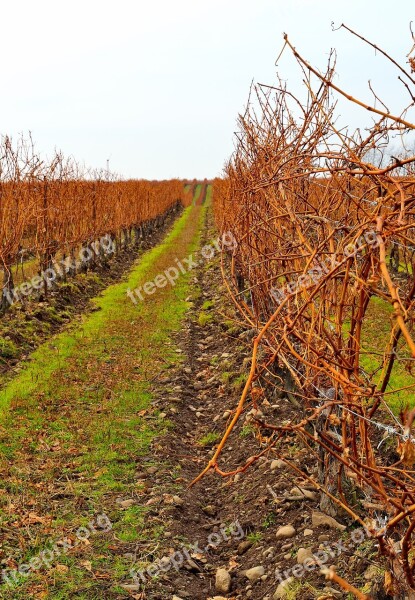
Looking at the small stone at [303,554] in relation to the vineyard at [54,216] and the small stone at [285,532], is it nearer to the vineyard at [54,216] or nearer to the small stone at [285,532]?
the small stone at [285,532]

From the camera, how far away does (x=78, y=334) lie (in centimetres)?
1037

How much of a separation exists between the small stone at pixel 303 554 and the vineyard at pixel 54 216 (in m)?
7.63

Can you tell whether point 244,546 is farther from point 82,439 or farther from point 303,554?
point 82,439

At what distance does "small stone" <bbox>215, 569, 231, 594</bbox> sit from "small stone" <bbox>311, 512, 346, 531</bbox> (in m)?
0.67

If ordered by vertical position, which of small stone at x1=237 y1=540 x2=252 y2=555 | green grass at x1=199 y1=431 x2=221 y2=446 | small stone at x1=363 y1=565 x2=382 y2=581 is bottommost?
small stone at x1=237 y1=540 x2=252 y2=555

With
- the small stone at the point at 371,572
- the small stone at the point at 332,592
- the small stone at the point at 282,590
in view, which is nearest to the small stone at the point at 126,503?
the small stone at the point at 282,590

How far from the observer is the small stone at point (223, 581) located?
3884mm

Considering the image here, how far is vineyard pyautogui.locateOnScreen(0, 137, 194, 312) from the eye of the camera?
10.7 metres

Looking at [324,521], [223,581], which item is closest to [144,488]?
[223,581]

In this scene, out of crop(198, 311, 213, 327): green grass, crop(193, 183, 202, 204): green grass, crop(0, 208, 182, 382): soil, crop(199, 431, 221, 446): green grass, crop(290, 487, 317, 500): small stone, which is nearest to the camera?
crop(290, 487, 317, 500): small stone

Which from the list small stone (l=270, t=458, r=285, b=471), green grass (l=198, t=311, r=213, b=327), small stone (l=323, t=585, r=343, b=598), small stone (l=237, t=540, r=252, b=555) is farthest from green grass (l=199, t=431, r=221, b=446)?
green grass (l=198, t=311, r=213, b=327)

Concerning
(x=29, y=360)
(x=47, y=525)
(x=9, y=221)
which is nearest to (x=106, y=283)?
(x=9, y=221)

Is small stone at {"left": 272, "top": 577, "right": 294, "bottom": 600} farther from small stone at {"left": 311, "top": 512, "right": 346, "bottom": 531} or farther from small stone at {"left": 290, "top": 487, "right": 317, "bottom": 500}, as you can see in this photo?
small stone at {"left": 290, "top": 487, "right": 317, "bottom": 500}

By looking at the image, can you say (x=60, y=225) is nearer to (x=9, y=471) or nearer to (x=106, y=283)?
(x=106, y=283)
